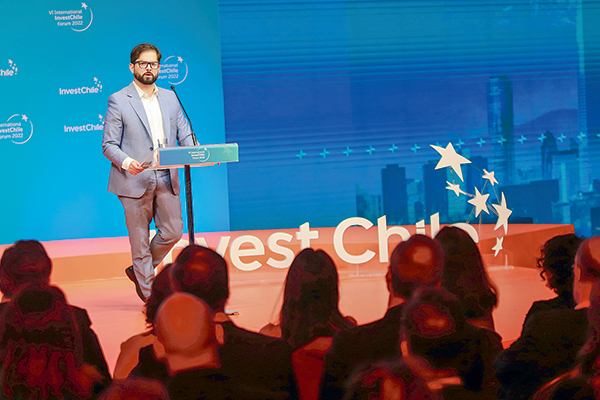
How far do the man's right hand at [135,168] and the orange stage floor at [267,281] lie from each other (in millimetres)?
753

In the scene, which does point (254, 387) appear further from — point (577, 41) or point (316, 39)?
point (577, 41)

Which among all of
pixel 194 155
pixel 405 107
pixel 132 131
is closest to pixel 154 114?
pixel 132 131

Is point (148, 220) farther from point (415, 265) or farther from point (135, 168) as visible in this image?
point (415, 265)

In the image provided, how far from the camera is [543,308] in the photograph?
1.70m

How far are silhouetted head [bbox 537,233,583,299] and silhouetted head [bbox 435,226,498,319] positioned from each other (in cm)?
20

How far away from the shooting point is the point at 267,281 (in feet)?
13.9

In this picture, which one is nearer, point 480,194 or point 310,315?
point 310,315

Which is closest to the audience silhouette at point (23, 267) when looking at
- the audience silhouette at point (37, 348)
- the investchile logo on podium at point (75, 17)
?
the audience silhouette at point (37, 348)

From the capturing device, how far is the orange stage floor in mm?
3158

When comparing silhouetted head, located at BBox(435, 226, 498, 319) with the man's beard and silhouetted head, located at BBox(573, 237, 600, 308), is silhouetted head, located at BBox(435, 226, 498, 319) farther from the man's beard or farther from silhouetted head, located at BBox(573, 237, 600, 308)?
the man's beard

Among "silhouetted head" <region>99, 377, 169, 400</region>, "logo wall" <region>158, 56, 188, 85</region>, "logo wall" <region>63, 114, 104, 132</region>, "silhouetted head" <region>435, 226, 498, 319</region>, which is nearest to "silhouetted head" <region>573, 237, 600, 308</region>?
"silhouetted head" <region>435, 226, 498, 319</region>

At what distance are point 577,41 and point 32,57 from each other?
4.54 metres

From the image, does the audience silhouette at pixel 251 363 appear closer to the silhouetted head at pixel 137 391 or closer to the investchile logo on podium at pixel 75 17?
the silhouetted head at pixel 137 391

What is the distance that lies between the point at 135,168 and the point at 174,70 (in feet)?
8.87
